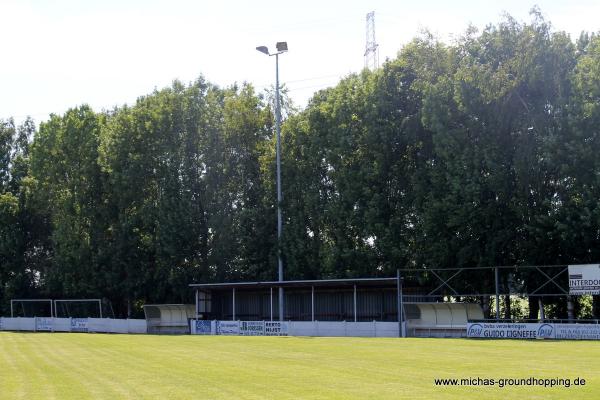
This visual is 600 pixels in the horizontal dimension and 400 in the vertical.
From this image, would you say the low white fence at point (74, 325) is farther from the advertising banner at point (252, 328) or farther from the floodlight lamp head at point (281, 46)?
the floodlight lamp head at point (281, 46)

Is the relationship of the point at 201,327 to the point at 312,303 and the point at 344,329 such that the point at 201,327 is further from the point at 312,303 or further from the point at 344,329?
the point at 344,329

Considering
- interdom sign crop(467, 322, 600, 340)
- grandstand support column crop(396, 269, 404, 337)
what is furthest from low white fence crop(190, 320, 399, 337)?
interdom sign crop(467, 322, 600, 340)

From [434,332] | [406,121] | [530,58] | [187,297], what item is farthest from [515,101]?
[187,297]

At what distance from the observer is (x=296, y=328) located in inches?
2030

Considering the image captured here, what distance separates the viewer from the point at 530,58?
49.6 meters

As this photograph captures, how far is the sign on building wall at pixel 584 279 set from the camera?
139 feet

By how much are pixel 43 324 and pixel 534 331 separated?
42564mm

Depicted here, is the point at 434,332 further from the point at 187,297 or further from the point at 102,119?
the point at 102,119

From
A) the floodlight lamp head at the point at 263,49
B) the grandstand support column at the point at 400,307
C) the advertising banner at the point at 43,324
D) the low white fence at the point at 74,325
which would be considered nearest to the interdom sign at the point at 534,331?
the grandstand support column at the point at 400,307

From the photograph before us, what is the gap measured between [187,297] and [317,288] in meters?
15.9

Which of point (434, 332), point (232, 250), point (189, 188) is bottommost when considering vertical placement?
point (434, 332)

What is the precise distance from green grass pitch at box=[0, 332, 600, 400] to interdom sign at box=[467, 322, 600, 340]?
28.5 feet

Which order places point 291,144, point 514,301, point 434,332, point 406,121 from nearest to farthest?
point 434,332 < point 406,121 < point 514,301 < point 291,144

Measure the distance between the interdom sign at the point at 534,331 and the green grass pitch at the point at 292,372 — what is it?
8.67 metres
